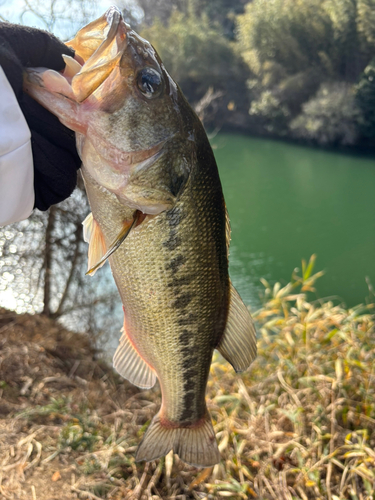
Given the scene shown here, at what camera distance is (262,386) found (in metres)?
3.77

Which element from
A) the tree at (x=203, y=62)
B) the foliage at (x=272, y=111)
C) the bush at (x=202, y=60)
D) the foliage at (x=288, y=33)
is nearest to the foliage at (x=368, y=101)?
the foliage at (x=288, y=33)

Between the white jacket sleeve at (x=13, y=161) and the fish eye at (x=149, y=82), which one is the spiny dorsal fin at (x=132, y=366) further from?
the fish eye at (x=149, y=82)

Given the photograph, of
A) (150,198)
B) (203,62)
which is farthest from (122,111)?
(203,62)

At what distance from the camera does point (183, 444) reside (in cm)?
188

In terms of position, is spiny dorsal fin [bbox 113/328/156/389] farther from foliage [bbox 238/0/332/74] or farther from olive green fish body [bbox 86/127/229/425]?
foliage [bbox 238/0/332/74]

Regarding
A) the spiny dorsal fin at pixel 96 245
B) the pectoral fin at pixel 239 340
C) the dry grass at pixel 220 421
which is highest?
the spiny dorsal fin at pixel 96 245

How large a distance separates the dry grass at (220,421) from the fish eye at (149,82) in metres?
2.42

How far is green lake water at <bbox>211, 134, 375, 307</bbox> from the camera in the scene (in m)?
8.94

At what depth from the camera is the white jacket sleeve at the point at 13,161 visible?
4.20 ft

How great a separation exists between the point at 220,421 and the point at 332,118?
22141mm

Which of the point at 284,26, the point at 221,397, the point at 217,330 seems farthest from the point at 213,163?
the point at 284,26

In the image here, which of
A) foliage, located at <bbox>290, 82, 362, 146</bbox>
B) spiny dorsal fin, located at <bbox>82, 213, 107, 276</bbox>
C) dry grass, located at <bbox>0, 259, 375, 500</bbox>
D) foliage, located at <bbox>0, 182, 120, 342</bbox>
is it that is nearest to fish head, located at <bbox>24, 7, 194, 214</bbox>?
spiny dorsal fin, located at <bbox>82, 213, 107, 276</bbox>

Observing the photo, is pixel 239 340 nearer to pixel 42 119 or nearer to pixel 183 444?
pixel 183 444

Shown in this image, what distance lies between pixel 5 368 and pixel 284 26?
2832 centimetres
